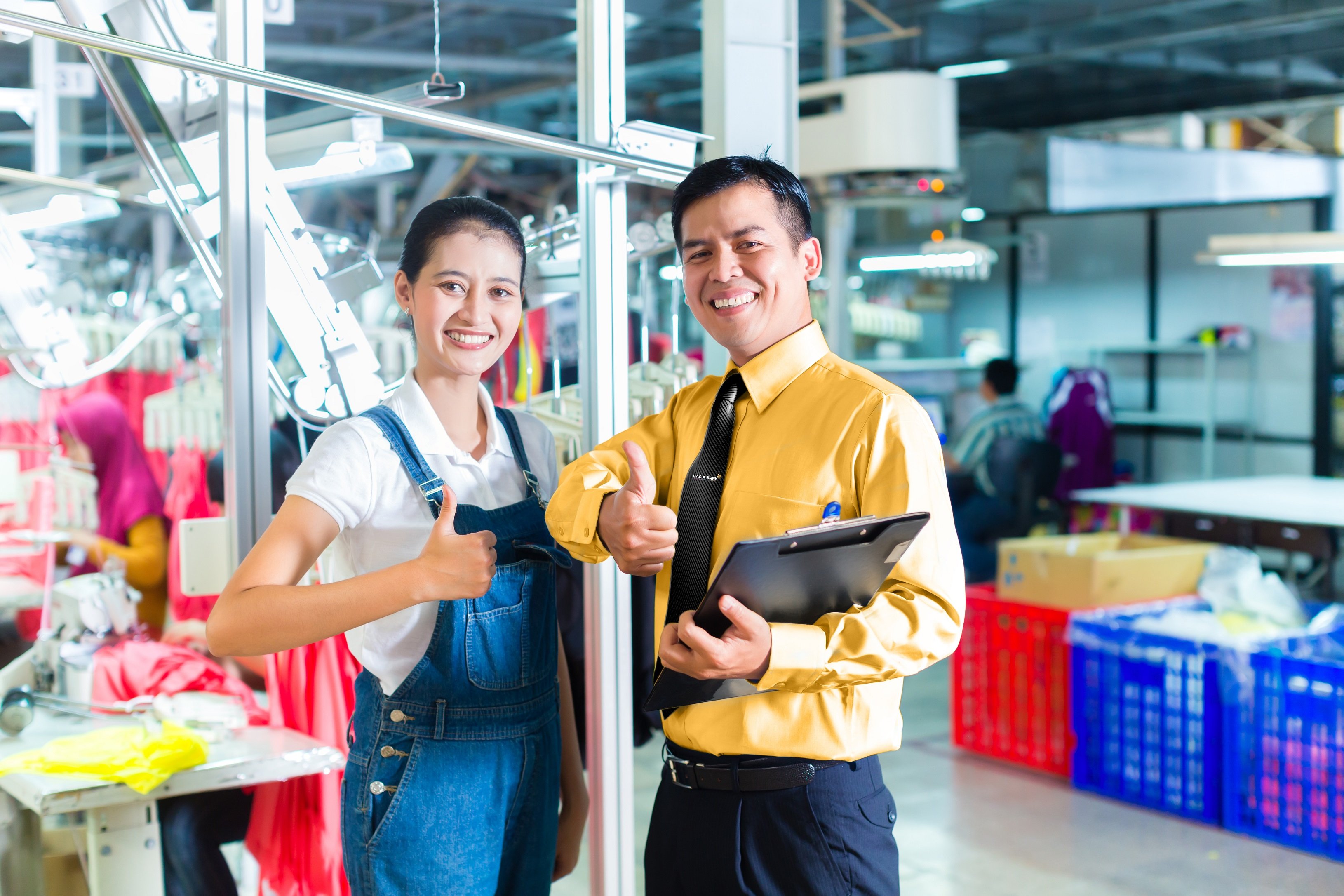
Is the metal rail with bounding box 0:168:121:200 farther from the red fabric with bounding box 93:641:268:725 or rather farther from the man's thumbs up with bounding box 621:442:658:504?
the man's thumbs up with bounding box 621:442:658:504

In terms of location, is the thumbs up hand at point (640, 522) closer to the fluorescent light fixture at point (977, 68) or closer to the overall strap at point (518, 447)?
the overall strap at point (518, 447)

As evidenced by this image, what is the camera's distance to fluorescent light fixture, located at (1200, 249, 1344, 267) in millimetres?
5484

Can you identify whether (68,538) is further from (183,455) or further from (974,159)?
(974,159)

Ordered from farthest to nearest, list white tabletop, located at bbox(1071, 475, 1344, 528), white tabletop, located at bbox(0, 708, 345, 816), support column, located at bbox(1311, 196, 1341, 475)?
1. support column, located at bbox(1311, 196, 1341, 475)
2. white tabletop, located at bbox(1071, 475, 1344, 528)
3. white tabletop, located at bbox(0, 708, 345, 816)

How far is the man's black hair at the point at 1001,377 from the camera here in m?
8.00

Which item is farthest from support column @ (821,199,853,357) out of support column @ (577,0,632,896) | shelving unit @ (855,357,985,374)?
support column @ (577,0,632,896)

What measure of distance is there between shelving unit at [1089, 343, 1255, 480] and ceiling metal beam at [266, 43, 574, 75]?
5.51 meters

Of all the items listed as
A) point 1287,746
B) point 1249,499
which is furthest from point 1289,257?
point 1287,746

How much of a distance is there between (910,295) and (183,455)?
32.2ft

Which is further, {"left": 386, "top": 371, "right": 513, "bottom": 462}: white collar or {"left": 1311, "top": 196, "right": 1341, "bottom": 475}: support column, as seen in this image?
{"left": 1311, "top": 196, "right": 1341, "bottom": 475}: support column

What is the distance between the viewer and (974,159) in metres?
12.3

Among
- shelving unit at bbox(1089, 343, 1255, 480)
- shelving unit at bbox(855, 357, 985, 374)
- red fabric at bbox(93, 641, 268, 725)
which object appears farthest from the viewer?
shelving unit at bbox(855, 357, 985, 374)

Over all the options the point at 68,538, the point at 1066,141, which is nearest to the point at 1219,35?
the point at 1066,141

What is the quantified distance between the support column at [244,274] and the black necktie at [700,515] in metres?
1.07
